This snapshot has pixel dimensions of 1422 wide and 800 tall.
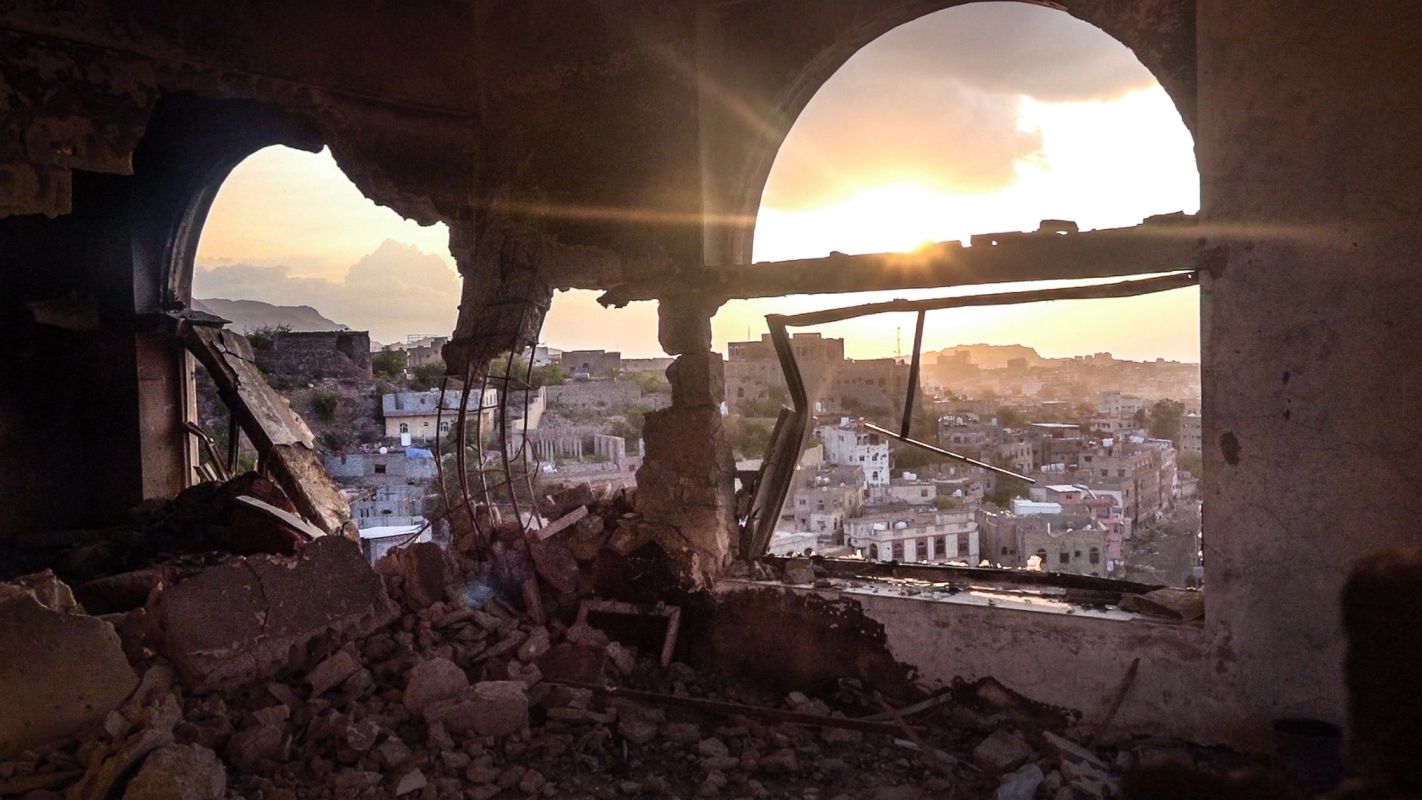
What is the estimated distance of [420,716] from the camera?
4.47m

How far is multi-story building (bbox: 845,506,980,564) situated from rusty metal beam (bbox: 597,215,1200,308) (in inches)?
67.7

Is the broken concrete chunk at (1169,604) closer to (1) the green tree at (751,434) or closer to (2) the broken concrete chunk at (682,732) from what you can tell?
(2) the broken concrete chunk at (682,732)

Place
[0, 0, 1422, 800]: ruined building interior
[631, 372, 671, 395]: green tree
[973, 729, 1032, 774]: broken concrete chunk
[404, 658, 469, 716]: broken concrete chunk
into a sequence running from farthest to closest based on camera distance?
[631, 372, 671, 395]: green tree → [404, 658, 469, 716]: broken concrete chunk → [973, 729, 1032, 774]: broken concrete chunk → [0, 0, 1422, 800]: ruined building interior

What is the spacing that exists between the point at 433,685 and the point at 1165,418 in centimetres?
457

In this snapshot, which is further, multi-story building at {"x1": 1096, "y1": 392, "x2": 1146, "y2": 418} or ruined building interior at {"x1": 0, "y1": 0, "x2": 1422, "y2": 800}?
multi-story building at {"x1": 1096, "y1": 392, "x2": 1146, "y2": 418}

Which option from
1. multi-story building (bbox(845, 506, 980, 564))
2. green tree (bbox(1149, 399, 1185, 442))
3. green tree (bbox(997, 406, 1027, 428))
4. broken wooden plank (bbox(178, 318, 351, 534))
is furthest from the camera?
broken wooden plank (bbox(178, 318, 351, 534))

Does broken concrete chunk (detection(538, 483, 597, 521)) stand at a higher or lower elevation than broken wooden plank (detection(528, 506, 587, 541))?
higher

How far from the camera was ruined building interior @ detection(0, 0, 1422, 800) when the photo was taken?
3738mm

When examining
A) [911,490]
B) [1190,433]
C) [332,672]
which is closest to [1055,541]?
[1190,433]

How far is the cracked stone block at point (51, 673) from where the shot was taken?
13.0 feet

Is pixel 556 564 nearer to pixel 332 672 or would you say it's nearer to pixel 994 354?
pixel 332 672

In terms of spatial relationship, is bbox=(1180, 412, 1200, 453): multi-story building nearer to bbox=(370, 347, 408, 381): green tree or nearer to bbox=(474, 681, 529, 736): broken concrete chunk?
bbox=(474, 681, 529, 736): broken concrete chunk

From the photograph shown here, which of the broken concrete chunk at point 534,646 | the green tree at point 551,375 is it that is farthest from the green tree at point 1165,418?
the green tree at point 551,375

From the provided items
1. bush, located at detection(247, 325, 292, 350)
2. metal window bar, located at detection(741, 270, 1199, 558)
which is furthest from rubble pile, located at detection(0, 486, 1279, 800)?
bush, located at detection(247, 325, 292, 350)
